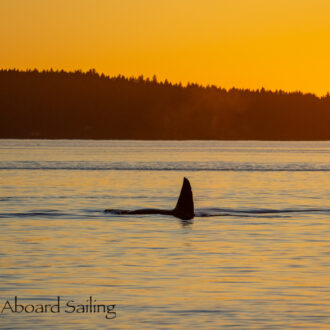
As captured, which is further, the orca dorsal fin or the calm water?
the orca dorsal fin

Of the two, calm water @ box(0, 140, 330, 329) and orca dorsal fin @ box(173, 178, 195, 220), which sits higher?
orca dorsal fin @ box(173, 178, 195, 220)

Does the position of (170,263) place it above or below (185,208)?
below

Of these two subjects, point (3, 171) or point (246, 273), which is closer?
point (246, 273)

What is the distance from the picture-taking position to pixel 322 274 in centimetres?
2564

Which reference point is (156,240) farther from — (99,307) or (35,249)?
(99,307)

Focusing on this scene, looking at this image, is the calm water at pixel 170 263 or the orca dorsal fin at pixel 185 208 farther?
the orca dorsal fin at pixel 185 208

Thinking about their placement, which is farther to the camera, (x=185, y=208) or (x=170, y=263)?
(x=185, y=208)

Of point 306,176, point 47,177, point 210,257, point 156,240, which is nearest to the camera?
point 210,257

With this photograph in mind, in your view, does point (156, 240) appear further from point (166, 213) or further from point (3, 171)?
point (3, 171)

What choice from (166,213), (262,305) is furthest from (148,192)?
(262,305)

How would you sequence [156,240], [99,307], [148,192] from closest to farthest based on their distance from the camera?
1. [99,307]
2. [156,240]
3. [148,192]

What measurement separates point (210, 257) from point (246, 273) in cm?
342

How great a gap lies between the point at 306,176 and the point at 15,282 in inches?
2645

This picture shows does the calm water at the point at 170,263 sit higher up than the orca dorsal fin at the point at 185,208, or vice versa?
the orca dorsal fin at the point at 185,208
